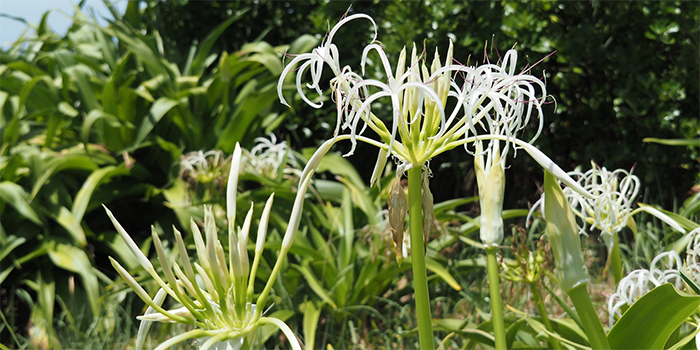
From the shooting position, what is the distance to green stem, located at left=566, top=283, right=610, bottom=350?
0.72 metres

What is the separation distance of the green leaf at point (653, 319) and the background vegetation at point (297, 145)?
1.53m

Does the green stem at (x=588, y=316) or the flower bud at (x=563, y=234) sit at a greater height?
the flower bud at (x=563, y=234)

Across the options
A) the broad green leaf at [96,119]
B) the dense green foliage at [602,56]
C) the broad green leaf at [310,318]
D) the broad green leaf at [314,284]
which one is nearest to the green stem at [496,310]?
the broad green leaf at [310,318]

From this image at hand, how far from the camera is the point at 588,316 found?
0.73 metres

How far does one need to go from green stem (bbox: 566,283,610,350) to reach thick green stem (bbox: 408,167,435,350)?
0.60ft

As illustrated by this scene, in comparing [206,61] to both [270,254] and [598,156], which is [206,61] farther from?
[598,156]

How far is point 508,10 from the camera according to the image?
11.3 feet

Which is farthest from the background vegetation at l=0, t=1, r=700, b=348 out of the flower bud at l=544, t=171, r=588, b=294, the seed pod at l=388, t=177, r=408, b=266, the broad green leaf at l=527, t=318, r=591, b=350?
the flower bud at l=544, t=171, r=588, b=294

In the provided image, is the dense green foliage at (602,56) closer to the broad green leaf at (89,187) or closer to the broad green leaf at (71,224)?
the broad green leaf at (89,187)

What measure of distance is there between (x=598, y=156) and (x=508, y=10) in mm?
1062

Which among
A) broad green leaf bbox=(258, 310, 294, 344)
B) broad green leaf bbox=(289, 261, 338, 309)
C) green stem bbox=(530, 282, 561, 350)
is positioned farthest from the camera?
broad green leaf bbox=(289, 261, 338, 309)

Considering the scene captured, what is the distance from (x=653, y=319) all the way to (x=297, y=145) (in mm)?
3462

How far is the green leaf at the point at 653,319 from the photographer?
2.57 feet

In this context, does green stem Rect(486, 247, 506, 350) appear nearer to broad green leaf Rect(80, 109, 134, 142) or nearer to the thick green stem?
the thick green stem
